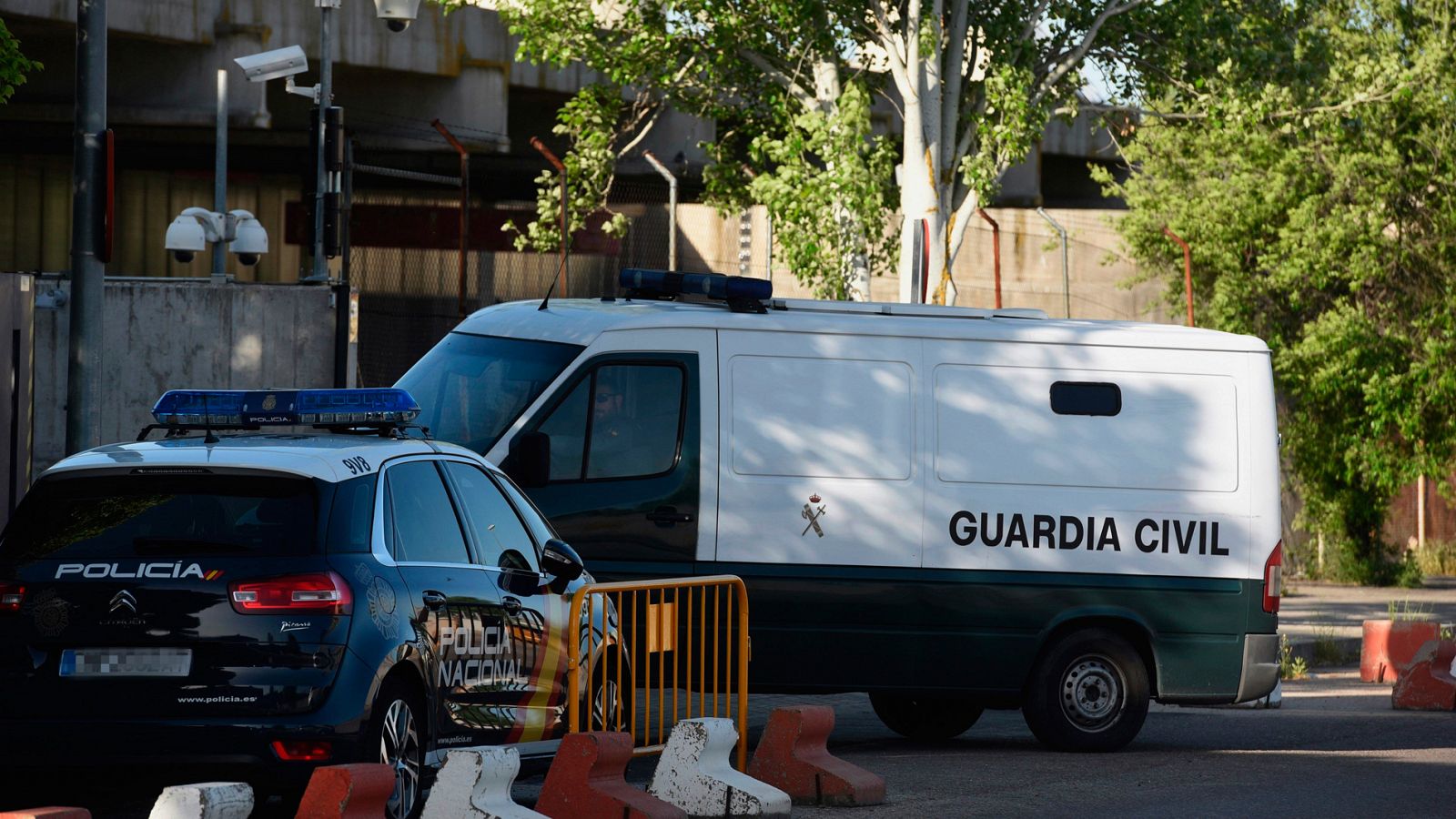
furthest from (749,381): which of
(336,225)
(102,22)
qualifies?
(336,225)

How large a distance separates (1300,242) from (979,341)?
50.2 ft

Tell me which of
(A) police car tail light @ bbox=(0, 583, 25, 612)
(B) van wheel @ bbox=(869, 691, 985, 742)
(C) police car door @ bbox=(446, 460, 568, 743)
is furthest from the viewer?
(B) van wheel @ bbox=(869, 691, 985, 742)

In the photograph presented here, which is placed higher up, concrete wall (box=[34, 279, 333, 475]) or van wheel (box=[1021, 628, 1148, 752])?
concrete wall (box=[34, 279, 333, 475])

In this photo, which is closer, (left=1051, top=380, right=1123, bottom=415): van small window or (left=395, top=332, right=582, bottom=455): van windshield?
(left=395, top=332, right=582, bottom=455): van windshield

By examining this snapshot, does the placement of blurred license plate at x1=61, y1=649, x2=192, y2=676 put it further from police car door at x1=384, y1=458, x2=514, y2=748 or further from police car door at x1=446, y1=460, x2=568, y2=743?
police car door at x1=446, y1=460, x2=568, y2=743

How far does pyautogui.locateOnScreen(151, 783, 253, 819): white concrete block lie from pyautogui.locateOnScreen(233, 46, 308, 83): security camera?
11351 millimetres

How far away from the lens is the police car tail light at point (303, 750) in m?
7.19

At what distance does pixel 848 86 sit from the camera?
2144 cm

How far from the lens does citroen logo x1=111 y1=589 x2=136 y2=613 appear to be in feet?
23.8

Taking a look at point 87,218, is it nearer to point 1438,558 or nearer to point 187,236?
point 187,236

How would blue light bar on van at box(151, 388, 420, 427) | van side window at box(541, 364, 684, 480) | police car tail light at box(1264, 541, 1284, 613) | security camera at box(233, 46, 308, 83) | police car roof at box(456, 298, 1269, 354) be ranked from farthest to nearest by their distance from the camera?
security camera at box(233, 46, 308, 83)
police car tail light at box(1264, 541, 1284, 613)
police car roof at box(456, 298, 1269, 354)
van side window at box(541, 364, 684, 480)
blue light bar on van at box(151, 388, 420, 427)

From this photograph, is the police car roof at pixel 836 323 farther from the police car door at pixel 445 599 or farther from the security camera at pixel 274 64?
the security camera at pixel 274 64

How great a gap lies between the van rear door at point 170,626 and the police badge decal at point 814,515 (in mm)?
4164

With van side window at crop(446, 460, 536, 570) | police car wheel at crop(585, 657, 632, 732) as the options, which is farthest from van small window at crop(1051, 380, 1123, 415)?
van side window at crop(446, 460, 536, 570)
